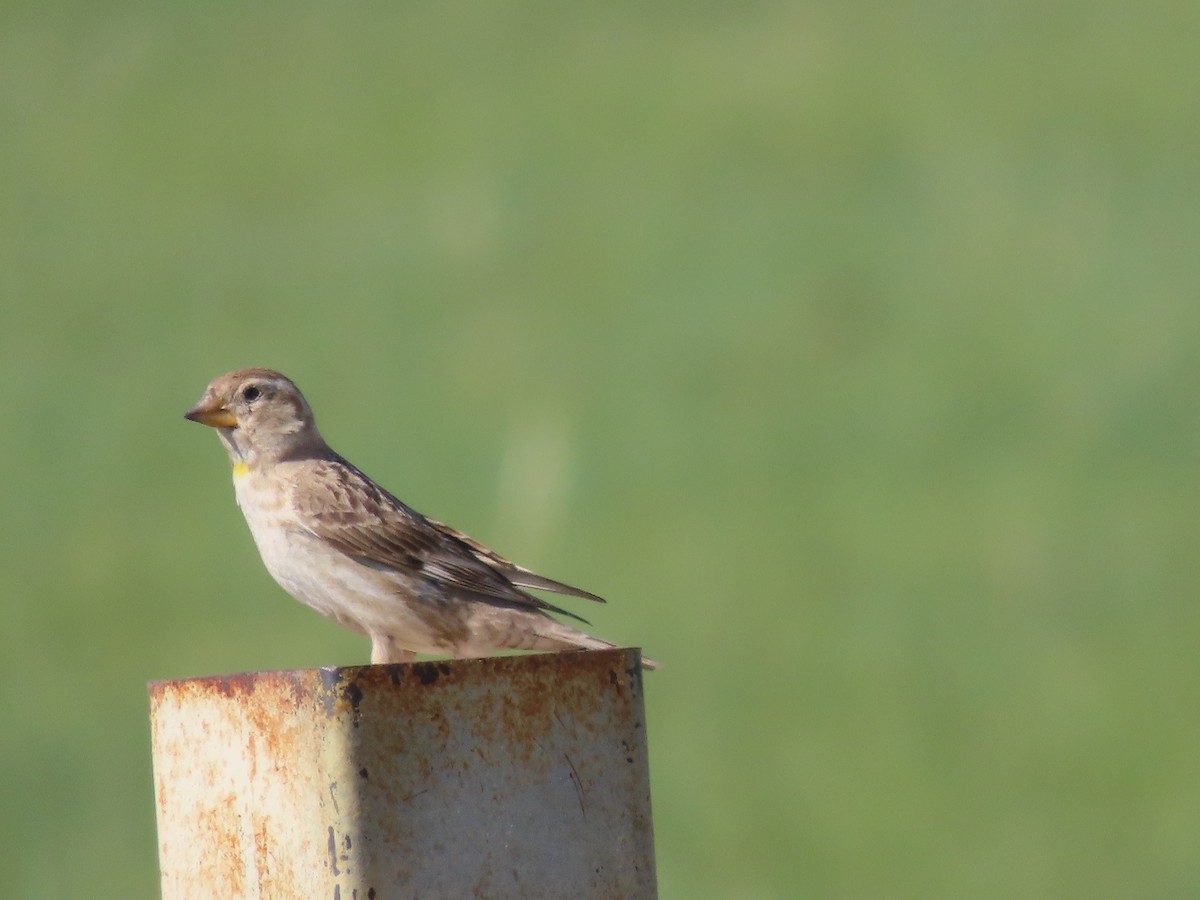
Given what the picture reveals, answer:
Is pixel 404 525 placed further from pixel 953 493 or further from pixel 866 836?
pixel 953 493

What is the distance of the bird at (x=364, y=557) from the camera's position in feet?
19.7

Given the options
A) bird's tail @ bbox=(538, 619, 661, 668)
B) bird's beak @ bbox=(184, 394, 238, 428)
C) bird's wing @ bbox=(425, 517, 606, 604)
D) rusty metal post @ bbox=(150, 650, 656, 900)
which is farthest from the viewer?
bird's beak @ bbox=(184, 394, 238, 428)

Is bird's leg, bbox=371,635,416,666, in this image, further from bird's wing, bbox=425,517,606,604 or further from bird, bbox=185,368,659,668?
bird's wing, bbox=425,517,606,604

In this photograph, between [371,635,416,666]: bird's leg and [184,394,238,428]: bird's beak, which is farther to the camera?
[184,394,238,428]: bird's beak

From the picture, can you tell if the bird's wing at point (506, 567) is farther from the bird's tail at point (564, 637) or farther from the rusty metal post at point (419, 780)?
the rusty metal post at point (419, 780)

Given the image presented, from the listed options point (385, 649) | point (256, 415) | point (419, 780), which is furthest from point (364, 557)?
point (419, 780)

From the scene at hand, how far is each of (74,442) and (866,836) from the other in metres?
10.5

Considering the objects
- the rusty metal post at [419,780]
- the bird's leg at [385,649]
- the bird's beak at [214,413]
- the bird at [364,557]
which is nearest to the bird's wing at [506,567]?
the bird at [364,557]

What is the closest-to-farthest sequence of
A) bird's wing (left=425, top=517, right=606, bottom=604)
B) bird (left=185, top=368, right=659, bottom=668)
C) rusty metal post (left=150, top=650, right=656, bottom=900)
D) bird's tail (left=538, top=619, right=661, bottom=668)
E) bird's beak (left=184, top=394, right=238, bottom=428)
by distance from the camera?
rusty metal post (left=150, top=650, right=656, bottom=900)
bird's wing (left=425, top=517, right=606, bottom=604)
bird's tail (left=538, top=619, right=661, bottom=668)
bird (left=185, top=368, right=659, bottom=668)
bird's beak (left=184, top=394, right=238, bottom=428)

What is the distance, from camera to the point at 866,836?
19328 mm

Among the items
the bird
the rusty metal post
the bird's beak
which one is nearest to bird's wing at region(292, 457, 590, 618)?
the bird

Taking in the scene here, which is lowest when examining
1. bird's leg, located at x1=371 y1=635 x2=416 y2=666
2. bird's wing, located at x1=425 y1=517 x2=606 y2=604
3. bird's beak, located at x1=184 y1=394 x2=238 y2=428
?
bird's leg, located at x1=371 y1=635 x2=416 y2=666

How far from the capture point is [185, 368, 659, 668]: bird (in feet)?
19.7

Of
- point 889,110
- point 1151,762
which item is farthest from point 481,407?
point 1151,762
